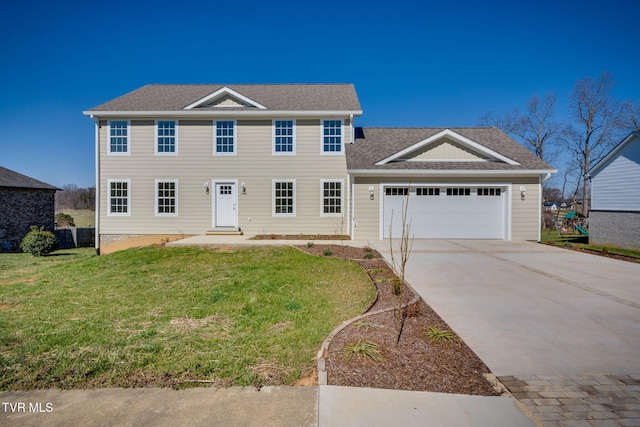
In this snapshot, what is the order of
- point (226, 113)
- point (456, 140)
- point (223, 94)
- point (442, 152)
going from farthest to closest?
point (223, 94)
point (226, 113)
point (442, 152)
point (456, 140)

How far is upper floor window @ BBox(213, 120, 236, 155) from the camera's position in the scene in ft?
49.6

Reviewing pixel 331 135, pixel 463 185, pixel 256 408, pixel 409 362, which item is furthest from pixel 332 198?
A: pixel 256 408

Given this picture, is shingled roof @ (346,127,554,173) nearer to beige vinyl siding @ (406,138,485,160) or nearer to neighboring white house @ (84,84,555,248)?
neighboring white house @ (84,84,555,248)

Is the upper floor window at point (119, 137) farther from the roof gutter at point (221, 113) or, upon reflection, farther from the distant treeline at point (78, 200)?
the distant treeline at point (78, 200)

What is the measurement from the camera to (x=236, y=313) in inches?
198

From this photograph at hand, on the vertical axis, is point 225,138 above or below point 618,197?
above

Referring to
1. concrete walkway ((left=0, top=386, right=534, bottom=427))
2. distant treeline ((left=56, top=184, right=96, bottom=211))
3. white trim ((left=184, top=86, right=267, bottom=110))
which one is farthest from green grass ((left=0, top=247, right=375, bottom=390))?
distant treeline ((left=56, top=184, right=96, bottom=211))

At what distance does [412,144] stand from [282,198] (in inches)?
235

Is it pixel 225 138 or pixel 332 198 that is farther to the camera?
pixel 225 138

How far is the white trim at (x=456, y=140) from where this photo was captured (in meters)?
13.7

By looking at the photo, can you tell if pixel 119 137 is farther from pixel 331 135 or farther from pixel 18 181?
pixel 18 181

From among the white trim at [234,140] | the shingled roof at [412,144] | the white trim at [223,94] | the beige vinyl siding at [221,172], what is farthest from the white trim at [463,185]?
the white trim at [234,140]

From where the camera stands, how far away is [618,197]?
45.0 feet

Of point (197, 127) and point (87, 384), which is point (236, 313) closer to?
point (87, 384)
